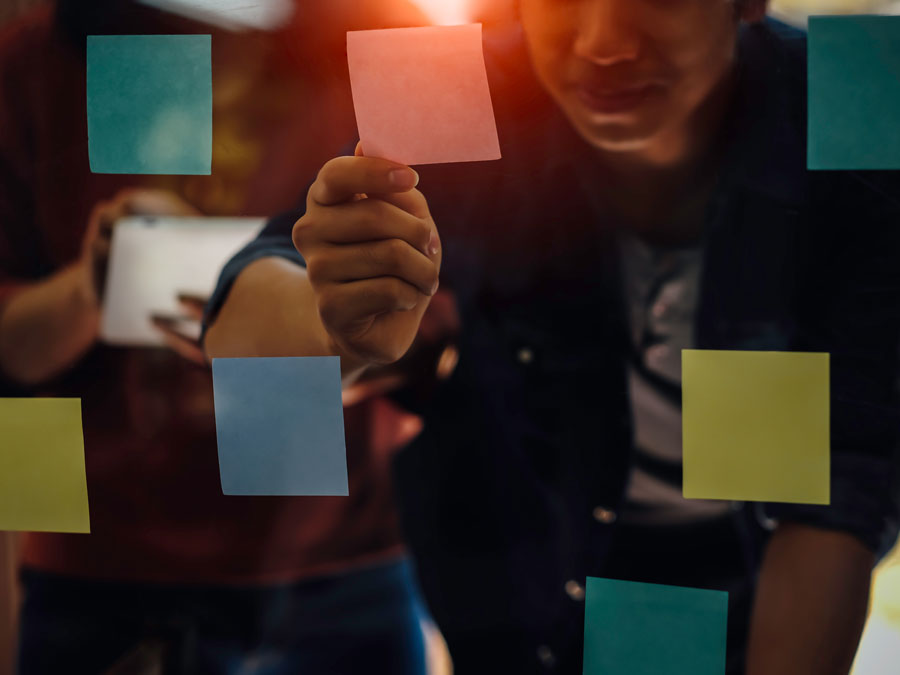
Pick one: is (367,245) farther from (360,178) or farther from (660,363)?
Answer: (660,363)

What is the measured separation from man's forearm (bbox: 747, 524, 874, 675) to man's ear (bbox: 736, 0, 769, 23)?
1.44ft

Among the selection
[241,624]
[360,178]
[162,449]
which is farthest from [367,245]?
[241,624]

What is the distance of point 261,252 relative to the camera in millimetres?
615

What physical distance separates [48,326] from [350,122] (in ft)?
1.26

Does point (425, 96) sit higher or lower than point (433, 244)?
higher

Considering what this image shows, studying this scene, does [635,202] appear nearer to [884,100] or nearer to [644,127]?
[644,127]

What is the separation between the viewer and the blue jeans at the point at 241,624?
661 millimetres

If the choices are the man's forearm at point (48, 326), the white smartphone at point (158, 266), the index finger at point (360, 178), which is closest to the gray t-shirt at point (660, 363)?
the index finger at point (360, 178)

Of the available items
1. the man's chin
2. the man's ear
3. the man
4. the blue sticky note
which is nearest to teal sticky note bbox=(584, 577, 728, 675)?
the man

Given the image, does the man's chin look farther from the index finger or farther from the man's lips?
the index finger

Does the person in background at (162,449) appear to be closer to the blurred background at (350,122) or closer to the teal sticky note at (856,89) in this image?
the blurred background at (350,122)

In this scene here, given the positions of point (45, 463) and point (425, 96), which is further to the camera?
point (45, 463)

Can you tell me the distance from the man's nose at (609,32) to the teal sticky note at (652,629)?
47cm

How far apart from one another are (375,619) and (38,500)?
379 mm
